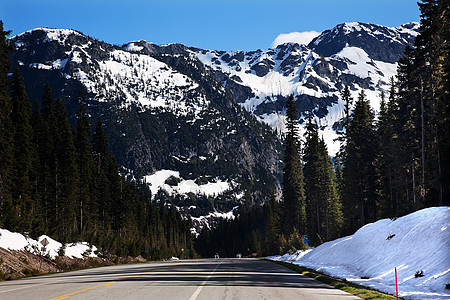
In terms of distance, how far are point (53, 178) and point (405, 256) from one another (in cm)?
4732

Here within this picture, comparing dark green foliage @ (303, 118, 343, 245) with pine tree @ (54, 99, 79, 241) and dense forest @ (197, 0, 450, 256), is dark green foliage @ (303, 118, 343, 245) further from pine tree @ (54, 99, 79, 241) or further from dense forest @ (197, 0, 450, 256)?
pine tree @ (54, 99, 79, 241)

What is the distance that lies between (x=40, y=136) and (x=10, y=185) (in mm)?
14672

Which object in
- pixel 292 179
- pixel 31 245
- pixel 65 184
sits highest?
pixel 292 179

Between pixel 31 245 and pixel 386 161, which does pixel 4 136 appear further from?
pixel 386 161

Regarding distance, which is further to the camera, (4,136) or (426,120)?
(426,120)

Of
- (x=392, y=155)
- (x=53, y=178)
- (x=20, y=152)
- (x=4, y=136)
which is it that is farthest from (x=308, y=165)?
(x=4, y=136)

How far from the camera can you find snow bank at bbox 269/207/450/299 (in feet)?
53.4

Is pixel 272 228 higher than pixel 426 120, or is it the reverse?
pixel 426 120

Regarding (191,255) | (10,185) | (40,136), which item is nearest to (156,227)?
(191,255)

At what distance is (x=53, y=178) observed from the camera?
55750 millimetres

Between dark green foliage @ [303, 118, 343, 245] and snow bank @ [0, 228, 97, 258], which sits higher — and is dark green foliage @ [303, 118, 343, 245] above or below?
above

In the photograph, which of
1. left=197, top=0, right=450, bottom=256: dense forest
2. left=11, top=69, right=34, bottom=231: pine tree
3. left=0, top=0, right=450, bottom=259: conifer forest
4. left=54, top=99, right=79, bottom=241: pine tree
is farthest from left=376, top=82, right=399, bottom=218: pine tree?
left=11, top=69, right=34, bottom=231: pine tree

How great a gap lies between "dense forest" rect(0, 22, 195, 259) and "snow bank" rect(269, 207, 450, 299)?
2738 centimetres

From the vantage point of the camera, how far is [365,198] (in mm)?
58281
